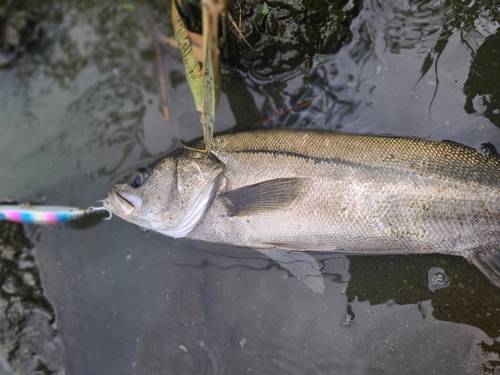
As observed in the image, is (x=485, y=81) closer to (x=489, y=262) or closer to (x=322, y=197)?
(x=489, y=262)

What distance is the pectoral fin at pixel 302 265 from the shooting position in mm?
3000

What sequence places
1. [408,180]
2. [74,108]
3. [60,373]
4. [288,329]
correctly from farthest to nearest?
[74,108], [60,373], [288,329], [408,180]

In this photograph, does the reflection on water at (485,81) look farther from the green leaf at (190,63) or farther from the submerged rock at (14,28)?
the submerged rock at (14,28)

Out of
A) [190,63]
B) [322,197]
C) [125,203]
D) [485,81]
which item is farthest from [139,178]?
[485,81]

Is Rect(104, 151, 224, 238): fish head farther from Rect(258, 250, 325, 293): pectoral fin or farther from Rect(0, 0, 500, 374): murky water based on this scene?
Rect(258, 250, 325, 293): pectoral fin

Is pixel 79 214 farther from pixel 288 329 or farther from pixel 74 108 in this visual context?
pixel 288 329

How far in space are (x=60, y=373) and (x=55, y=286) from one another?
796 mm

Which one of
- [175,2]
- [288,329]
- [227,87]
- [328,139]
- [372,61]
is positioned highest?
[175,2]


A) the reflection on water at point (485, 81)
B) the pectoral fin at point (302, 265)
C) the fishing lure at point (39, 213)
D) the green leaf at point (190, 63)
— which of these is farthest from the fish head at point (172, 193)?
the reflection on water at point (485, 81)

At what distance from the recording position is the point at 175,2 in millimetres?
2941

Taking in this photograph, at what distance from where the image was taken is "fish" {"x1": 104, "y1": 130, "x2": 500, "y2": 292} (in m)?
2.58

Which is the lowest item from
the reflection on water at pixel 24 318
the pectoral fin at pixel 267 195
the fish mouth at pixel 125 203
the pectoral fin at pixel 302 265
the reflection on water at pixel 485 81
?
the reflection on water at pixel 24 318

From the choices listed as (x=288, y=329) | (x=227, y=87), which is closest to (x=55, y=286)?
(x=288, y=329)

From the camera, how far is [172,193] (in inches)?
116
